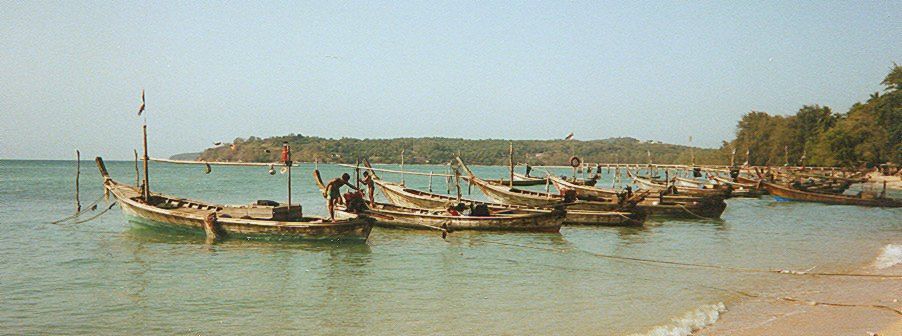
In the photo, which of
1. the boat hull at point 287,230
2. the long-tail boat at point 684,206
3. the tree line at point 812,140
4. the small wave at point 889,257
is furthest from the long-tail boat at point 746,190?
the boat hull at point 287,230

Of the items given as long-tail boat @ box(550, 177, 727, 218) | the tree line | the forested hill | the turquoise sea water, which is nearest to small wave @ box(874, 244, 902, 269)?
the turquoise sea water

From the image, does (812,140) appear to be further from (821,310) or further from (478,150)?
(478,150)

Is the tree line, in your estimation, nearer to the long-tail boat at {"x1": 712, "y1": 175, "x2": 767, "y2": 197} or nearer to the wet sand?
the long-tail boat at {"x1": 712, "y1": 175, "x2": 767, "y2": 197}

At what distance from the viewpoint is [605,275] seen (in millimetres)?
15359

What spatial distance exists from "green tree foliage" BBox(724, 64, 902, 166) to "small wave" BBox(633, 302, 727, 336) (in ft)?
166

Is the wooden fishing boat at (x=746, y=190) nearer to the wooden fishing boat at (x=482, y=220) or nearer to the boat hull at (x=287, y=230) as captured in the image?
the wooden fishing boat at (x=482, y=220)

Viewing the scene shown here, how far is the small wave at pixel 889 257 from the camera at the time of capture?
16.7 metres

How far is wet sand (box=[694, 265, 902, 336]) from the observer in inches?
394

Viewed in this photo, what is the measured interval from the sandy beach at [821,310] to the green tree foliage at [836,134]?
155 ft

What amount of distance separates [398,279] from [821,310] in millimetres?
8289

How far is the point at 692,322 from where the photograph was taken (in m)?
10.9

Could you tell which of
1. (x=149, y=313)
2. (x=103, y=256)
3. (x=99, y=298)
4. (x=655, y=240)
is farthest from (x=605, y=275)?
(x=103, y=256)

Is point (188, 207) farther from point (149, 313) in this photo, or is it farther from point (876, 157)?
point (876, 157)

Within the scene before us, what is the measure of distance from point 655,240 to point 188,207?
15.7m
